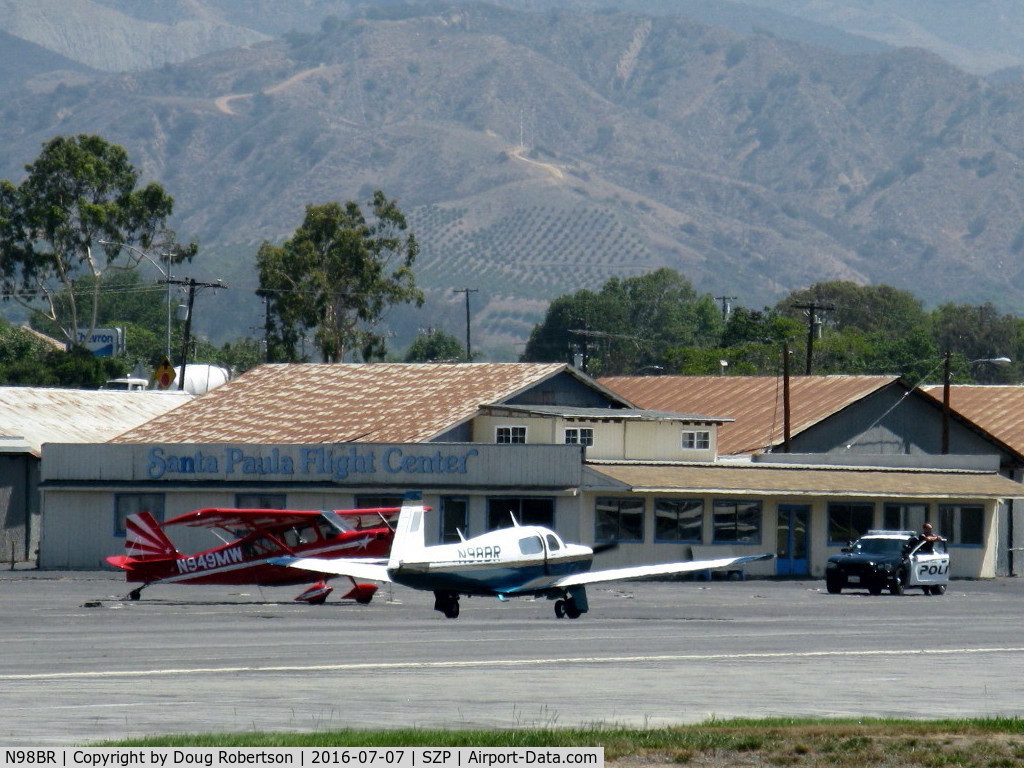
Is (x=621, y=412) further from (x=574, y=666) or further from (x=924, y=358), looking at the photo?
(x=924, y=358)

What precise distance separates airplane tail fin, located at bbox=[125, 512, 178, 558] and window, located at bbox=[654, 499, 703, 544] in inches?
783

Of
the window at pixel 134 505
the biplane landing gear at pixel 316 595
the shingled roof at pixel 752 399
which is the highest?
the shingled roof at pixel 752 399

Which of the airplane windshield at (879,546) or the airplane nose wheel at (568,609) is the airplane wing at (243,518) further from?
the airplane windshield at (879,546)

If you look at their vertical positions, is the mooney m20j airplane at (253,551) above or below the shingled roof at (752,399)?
below

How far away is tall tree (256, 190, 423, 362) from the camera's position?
95312 millimetres

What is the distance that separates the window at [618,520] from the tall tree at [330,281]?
4282cm

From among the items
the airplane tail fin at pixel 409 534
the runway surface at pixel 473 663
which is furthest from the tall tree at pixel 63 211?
the airplane tail fin at pixel 409 534

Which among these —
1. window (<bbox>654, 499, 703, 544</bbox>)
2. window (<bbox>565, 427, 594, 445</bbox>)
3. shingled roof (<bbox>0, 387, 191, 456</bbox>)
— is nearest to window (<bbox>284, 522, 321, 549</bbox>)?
window (<bbox>654, 499, 703, 544</bbox>)

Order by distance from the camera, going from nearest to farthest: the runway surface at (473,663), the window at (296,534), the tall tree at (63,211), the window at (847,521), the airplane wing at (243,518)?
the runway surface at (473,663) < the airplane wing at (243,518) < the window at (296,534) < the window at (847,521) < the tall tree at (63,211)

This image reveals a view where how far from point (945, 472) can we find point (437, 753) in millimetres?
51595

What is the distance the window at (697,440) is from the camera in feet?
197

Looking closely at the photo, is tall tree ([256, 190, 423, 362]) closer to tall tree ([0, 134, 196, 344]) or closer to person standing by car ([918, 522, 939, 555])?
tall tree ([0, 134, 196, 344])

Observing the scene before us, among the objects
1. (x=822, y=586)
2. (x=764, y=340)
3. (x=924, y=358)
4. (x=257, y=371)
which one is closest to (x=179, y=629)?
(x=822, y=586)

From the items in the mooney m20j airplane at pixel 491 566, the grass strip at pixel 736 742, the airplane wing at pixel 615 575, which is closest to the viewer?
the grass strip at pixel 736 742
